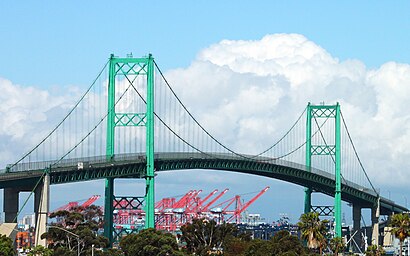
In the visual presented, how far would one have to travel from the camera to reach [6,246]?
118 metres

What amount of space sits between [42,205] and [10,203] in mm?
3284

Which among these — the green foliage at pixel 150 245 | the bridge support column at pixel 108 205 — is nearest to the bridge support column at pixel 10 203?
the green foliage at pixel 150 245

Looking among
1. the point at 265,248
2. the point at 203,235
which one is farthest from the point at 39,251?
the point at 203,235

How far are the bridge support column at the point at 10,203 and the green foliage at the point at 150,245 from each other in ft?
56.5

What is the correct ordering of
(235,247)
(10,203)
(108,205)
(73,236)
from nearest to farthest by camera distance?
1. (10,203)
2. (73,236)
3. (235,247)
4. (108,205)

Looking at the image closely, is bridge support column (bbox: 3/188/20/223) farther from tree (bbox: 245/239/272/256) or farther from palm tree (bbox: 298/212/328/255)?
palm tree (bbox: 298/212/328/255)

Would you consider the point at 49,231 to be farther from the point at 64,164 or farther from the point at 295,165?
the point at 295,165

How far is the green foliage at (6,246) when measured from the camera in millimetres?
117075

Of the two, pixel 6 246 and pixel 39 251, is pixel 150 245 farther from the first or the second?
pixel 6 246

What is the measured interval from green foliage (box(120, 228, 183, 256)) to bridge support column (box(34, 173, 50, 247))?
12.9 meters

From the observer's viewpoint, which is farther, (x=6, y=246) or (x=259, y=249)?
(x=259, y=249)

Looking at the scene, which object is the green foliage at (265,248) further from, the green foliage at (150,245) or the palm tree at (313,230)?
the green foliage at (150,245)

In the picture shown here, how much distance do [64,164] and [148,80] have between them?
19.4 metres

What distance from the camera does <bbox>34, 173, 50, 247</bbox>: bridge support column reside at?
125688 millimetres
